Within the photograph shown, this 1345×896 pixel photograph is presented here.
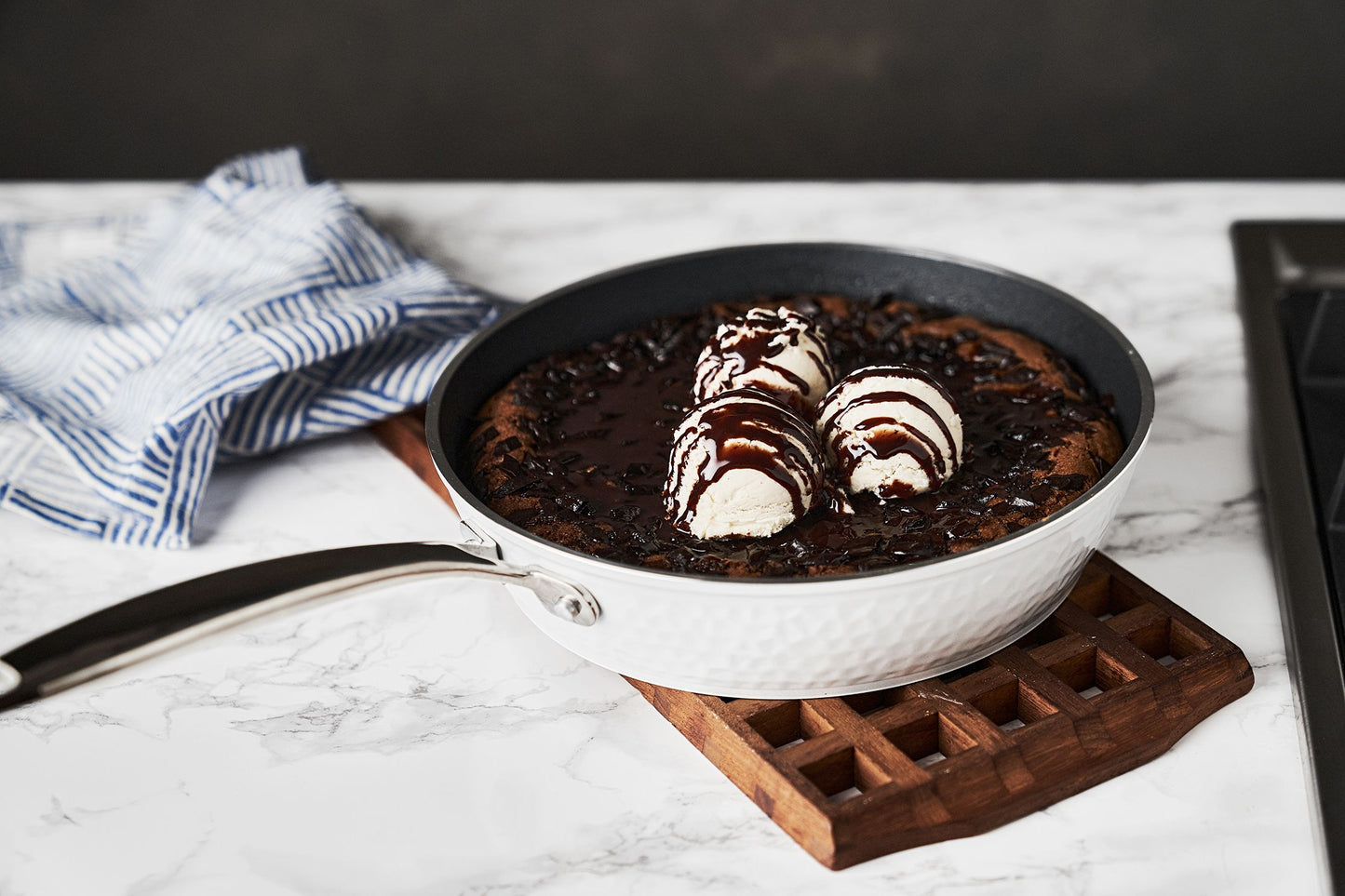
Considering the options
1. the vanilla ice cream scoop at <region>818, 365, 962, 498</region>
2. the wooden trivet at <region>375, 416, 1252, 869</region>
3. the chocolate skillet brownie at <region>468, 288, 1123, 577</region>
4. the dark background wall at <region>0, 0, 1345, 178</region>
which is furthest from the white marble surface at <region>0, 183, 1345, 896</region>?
the dark background wall at <region>0, 0, 1345, 178</region>

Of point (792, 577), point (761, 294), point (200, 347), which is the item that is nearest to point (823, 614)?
point (792, 577)

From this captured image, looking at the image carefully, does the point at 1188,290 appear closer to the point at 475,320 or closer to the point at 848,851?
the point at 475,320

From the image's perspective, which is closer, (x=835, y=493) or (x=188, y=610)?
(x=188, y=610)

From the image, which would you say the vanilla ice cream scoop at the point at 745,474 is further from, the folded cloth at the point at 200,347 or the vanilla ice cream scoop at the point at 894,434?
the folded cloth at the point at 200,347

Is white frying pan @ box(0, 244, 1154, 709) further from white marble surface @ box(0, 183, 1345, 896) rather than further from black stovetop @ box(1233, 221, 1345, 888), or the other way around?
black stovetop @ box(1233, 221, 1345, 888)

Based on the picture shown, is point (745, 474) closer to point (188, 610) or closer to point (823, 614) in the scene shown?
point (823, 614)

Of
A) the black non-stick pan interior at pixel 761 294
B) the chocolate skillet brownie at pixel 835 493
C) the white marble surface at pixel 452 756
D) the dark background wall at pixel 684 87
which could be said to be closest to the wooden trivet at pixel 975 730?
the white marble surface at pixel 452 756
